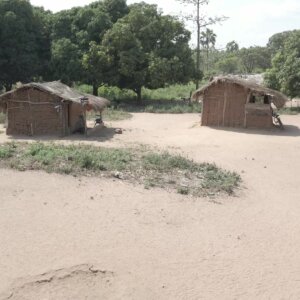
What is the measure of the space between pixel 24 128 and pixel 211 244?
612 inches

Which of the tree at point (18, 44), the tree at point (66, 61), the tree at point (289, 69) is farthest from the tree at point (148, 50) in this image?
the tree at point (289, 69)

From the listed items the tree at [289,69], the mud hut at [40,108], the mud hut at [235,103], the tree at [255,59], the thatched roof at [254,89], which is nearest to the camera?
the mud hut at [40,108]

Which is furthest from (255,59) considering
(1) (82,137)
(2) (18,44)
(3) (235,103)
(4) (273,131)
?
(1) (82,137)

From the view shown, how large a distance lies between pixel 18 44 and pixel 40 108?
12949 millimetres

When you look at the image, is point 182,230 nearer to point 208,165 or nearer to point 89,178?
point 89,178

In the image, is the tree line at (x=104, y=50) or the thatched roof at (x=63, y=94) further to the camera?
the tree line at (x=104, y=50)

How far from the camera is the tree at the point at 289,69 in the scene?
103 feet

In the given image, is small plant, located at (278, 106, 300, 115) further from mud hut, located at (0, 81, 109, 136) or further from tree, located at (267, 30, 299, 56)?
tree, located at (267, 30, 299, 56)

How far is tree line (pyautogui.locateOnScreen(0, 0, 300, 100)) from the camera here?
3328cm

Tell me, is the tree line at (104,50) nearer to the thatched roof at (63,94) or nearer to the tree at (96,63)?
the tree at (96,63)

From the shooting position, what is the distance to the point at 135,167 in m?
15.8

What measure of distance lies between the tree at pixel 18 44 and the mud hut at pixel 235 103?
46.5ft

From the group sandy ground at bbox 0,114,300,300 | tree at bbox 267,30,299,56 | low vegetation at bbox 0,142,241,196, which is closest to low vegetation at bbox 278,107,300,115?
sandy ground at bbox 0,114,300,300

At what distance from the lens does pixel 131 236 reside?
10.3 metres
